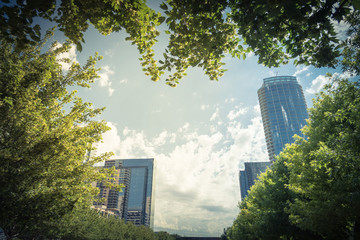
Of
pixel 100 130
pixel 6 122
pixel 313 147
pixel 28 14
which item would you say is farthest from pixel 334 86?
pixel 6 122

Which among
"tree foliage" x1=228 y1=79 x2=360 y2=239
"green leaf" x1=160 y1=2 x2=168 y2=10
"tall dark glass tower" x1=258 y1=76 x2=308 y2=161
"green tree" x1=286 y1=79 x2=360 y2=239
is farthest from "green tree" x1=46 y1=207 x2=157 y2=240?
"tall dark glass tower" x1=258 y1=76 x2=308 y2=161

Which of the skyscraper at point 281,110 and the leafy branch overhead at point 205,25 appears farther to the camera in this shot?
the skyscraper at point 281,110

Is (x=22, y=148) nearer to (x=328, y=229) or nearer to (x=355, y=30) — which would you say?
(x=355, y=30)

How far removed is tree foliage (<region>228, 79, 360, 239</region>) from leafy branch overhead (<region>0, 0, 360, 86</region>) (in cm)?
515

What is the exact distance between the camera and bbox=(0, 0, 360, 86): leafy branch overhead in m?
3.51

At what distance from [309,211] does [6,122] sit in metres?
14.4

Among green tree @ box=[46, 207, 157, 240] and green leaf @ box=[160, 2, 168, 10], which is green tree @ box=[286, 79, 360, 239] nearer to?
green leaf @ box=[160, 2, 168, 10]

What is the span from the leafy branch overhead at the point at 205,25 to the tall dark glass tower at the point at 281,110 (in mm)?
153328

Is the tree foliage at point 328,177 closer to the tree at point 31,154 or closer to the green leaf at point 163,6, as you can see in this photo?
the green leaf at point 163,6

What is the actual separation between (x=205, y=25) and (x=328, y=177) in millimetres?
10152

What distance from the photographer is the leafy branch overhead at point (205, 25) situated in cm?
351

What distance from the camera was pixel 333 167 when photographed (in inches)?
338

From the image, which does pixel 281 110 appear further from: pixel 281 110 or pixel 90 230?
pixel 90 230

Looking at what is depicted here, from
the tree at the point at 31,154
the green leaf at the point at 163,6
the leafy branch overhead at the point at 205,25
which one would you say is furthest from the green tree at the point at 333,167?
the tree at the point at 31,154
